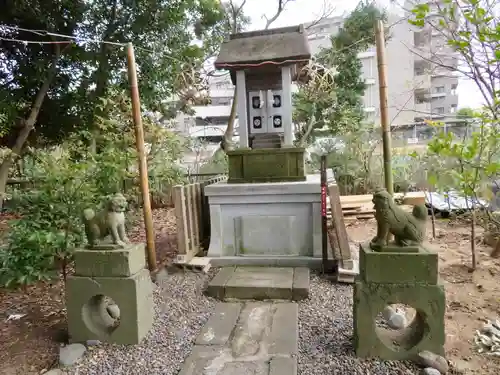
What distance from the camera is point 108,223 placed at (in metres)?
2.82

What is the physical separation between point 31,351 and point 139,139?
7.50ft

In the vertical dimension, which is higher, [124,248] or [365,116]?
[365,116]

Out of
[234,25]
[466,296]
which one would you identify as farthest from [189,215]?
[234,25]

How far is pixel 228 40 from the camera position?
16.9ft

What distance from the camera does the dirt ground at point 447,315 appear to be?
2629 millimetres

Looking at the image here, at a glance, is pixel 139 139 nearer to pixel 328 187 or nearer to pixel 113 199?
pixel 113 199

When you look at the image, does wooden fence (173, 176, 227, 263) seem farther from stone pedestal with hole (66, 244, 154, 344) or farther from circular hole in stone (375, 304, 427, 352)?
circular hole in stone (375, 304, 427, 352)

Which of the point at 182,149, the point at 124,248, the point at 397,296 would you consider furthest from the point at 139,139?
the point at 182,149

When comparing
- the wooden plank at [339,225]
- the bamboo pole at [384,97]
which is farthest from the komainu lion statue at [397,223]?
the wooden plank at [339,225]

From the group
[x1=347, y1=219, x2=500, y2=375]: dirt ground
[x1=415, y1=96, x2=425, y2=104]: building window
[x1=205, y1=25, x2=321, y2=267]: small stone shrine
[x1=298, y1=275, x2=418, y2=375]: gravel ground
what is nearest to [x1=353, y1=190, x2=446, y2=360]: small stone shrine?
[x1=298, y1=275, x2=418, y2=375]: gravel ground

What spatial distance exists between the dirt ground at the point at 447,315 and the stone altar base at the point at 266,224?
50.5 inches

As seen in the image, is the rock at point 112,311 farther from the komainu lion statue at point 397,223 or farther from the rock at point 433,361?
the rock at point 433,361

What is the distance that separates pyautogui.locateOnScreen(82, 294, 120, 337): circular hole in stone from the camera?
286 cm

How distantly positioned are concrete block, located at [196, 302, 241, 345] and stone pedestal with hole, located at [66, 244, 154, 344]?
0.53 meters
